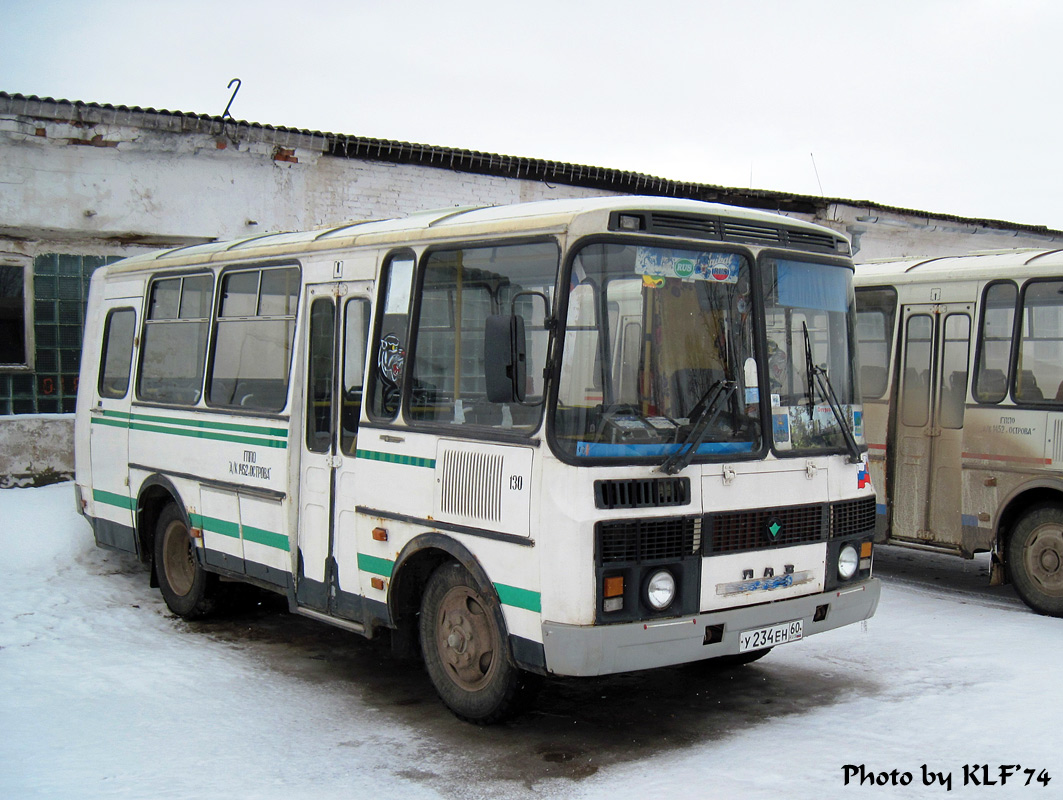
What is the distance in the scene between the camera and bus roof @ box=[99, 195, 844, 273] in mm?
5246

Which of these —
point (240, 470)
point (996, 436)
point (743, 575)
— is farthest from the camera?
point (996, 436)

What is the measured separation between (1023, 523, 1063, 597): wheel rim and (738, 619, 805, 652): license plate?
12.4ft

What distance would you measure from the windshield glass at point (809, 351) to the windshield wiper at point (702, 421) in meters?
0.37

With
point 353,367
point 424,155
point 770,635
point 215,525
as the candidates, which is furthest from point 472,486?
point 424,155

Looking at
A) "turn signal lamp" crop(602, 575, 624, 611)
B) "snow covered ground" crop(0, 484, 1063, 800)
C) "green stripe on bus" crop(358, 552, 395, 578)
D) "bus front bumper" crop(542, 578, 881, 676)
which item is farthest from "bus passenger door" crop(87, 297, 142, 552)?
"turn signal lamp" crop(602, 575, 624, 611)

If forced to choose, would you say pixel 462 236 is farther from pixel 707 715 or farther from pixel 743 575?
pixel 707 715

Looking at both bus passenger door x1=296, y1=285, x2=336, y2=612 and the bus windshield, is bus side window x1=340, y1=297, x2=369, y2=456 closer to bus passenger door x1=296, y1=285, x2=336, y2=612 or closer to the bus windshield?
bus passenger door x1=296, y1=285, x2=336, y2=612

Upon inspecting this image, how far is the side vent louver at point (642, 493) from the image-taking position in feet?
16.4

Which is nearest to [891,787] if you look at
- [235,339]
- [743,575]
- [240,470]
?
[743,575]

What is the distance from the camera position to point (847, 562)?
237 inches

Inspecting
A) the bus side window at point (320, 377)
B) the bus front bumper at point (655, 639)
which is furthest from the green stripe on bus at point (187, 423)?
the bus front bumper at point (655, 639)

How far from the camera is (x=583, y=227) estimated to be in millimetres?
5102

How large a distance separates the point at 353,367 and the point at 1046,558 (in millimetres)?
5698

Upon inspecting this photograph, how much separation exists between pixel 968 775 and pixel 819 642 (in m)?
2.61
